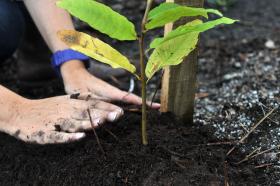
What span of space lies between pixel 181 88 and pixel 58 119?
1.18ft

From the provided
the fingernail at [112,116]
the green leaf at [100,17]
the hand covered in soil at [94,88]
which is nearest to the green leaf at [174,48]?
the green leaf at [100,17]

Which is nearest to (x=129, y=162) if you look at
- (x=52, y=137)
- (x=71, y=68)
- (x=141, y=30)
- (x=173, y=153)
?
(x=173, y=153)

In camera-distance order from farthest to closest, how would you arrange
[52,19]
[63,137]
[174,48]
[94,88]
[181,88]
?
[52,19]
[94,88]
[181,88]
[63,137]
[174,48]

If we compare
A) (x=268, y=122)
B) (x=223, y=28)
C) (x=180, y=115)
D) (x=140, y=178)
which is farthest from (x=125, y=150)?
(x=223, y=28)

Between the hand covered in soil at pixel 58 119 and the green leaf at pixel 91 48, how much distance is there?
0.19 metres

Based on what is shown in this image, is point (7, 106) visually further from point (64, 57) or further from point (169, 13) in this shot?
point (169, 13)

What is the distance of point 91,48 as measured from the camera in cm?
104

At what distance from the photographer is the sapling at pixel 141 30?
3.06 ft

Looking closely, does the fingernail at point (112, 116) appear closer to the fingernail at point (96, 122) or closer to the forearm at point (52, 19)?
the fingernail at point (96, 122)

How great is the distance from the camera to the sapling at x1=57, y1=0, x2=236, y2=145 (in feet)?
3.06

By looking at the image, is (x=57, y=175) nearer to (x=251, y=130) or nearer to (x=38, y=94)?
(x=251, y=130)

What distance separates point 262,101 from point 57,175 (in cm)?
70

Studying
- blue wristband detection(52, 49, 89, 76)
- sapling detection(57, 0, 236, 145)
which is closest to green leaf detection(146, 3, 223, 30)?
sapling detection(57, 0, 236, 145)

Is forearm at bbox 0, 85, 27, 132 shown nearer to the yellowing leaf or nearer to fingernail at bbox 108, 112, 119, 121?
fingernail at bbox 108, 112, 119, 121
